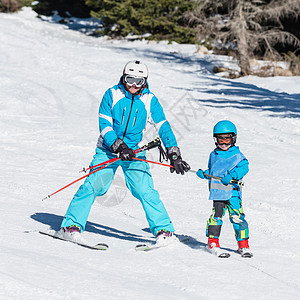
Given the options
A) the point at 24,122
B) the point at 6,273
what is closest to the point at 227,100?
the point at 24,122

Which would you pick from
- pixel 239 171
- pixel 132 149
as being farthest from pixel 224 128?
pixel 132 149

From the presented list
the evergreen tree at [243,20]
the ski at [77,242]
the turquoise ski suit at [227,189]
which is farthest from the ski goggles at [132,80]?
the evergreen tree at [243,20]

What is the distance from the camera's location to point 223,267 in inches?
191

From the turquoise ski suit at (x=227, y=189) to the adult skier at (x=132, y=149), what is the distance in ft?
0.99

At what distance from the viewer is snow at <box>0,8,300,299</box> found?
423 centimetres

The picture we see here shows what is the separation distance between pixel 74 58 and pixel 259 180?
15390 mm

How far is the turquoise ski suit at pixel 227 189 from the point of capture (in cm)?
518

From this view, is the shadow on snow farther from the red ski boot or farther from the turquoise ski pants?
the red ski boot

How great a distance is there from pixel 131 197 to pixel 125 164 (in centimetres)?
288

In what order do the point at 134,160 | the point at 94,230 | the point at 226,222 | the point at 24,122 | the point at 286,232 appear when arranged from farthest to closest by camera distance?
the point at 24,122, the point at 226,222, the point at 286,232, the point at 94,230, the point at 134,160

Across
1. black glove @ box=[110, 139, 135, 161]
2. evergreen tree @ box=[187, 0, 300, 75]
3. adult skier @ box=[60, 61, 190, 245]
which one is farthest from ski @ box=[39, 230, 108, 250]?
evergreen tree @ box=[187, 0, 300, 75]

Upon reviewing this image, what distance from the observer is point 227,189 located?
5180 millimetres

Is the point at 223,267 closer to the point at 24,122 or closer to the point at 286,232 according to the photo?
the point at 286,232

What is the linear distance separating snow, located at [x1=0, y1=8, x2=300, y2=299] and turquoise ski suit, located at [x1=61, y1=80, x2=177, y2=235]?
13.5 inches
